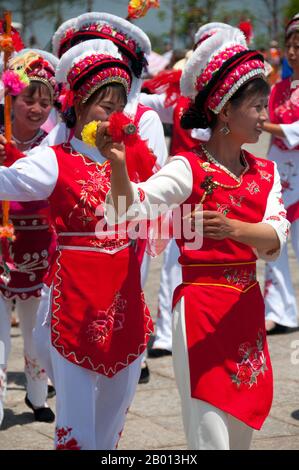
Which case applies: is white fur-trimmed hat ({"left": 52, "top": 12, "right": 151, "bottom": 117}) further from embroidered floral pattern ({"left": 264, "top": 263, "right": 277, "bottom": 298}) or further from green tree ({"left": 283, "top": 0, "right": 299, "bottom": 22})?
green tree ({"left": 283, "top": 0, "right": 299, "bottom": 22})

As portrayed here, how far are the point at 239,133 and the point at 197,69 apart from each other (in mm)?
301

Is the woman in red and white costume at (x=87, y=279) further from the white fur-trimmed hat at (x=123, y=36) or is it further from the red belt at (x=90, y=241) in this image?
the white fur-trimmed hat at (x=123, y=36)

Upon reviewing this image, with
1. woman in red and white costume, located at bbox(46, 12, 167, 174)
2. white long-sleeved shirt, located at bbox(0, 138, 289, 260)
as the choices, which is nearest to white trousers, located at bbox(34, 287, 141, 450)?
white long-sleeved shirt, located at bbox(0, 138, 289, 260)

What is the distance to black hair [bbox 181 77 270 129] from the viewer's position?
3.57 metres

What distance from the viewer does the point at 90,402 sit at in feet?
12.4

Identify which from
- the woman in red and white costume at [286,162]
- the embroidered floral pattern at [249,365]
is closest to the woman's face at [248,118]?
the embroidered floral pattern at [249,365]

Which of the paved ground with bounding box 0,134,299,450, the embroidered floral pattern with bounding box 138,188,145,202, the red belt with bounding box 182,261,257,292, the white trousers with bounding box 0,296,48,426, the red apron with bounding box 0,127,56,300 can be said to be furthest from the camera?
the white trousers with bounding box 0,296,48,426

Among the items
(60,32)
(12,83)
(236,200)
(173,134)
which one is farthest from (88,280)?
(173,134)

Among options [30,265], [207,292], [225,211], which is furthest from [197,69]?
[30,265]

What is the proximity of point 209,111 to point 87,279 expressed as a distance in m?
0.78

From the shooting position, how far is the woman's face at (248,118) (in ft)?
11.6

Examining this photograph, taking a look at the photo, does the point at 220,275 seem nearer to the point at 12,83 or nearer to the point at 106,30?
the point at 12,83

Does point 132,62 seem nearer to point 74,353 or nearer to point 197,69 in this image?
point 197,69

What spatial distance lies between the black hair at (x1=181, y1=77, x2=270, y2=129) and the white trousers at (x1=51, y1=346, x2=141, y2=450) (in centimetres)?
95
